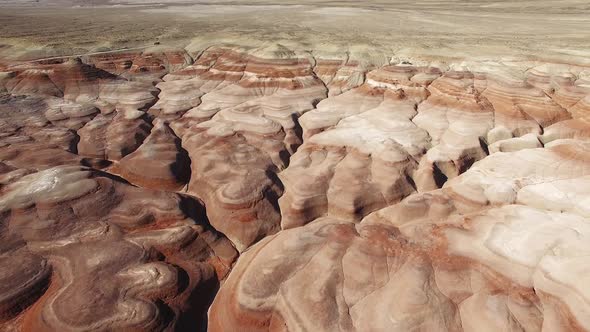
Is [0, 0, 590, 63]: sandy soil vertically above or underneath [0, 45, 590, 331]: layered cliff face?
above

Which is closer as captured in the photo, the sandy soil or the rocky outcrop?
the rocky outcrop

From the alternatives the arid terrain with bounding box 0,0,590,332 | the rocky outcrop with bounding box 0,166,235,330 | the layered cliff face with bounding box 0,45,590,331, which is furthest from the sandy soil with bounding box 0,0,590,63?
the rocky outcrop with bounding box 0,166,235,330

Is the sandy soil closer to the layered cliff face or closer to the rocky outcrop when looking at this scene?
the layered cliff face

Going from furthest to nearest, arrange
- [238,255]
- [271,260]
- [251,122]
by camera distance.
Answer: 1. [251,122]
2. [238,255]
3. [271,260]

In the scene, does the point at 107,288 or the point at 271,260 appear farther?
the point at 271,260

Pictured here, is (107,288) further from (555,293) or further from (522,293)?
(555,293)

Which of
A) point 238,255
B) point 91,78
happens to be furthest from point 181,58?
point 238,255

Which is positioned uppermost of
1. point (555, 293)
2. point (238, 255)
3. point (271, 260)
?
point (555, 293)
